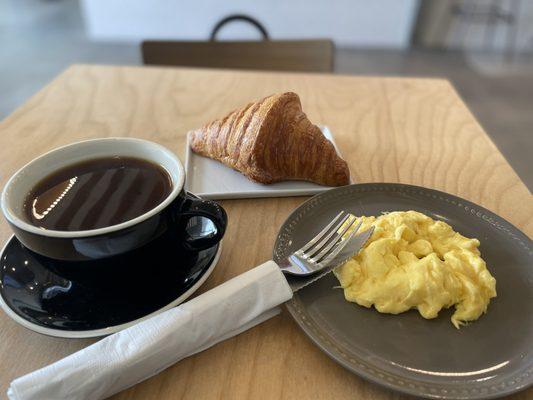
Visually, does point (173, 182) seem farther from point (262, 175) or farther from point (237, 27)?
point (237, 27)

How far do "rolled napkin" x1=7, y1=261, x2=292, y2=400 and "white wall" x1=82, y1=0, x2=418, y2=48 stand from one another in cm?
359

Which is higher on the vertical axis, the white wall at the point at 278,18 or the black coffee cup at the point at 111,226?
the black coffee cup at the point at 111,226

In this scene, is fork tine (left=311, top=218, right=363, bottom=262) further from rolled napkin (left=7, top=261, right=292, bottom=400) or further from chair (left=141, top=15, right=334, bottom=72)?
chair (left=141, top=15, right=334, bottom=72)

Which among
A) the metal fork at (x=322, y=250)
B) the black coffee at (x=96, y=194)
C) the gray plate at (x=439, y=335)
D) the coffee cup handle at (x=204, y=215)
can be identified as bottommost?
the gray plate at (x=439, y=335)

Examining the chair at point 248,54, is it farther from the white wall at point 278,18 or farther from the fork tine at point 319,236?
the white wall at point 278,18

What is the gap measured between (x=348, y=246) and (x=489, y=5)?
4401 millimetres

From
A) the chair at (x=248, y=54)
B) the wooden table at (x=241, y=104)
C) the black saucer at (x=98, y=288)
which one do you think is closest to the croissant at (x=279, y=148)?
the wooden table at (x=241, y=104)

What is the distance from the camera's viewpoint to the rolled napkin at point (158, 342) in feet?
1.30

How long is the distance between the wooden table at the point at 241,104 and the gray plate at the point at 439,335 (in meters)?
0.04

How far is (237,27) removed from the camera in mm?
3777

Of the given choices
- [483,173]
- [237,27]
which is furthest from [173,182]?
[237,27]

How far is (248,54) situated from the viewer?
1.46m

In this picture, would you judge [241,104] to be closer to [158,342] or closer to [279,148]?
[279,148]

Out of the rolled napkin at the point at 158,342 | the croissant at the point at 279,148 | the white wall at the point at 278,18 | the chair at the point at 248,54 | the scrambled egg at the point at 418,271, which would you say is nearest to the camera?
the rolled napkin at the point at 158,342
